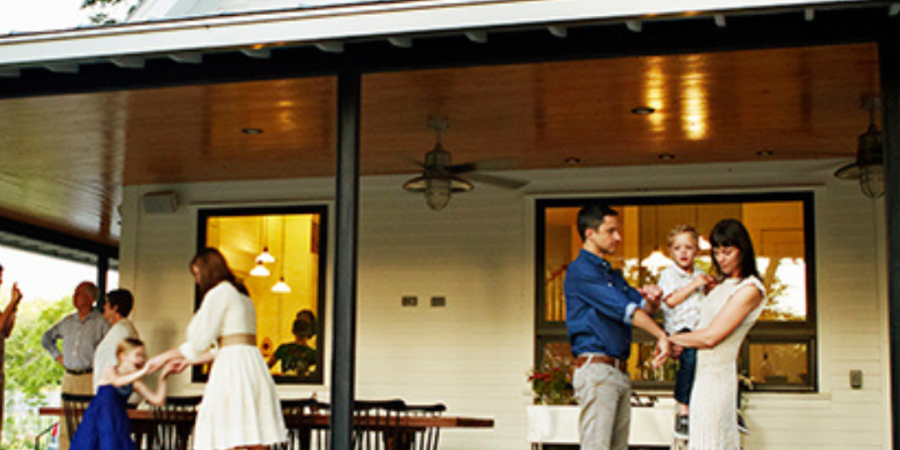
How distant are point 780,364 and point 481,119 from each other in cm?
338

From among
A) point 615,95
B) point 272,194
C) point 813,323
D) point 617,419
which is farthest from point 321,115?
point 813,323

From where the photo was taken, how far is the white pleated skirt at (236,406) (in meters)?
6.08

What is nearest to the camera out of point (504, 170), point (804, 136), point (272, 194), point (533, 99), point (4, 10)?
point (533, 99)

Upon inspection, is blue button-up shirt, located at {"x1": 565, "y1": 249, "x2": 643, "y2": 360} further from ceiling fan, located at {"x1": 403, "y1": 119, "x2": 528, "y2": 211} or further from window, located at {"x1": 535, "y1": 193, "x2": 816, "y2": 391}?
window, located at {"x1": 535, "y1": 193, "x2": 816, "y2": 391}

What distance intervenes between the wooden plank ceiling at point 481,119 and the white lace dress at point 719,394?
76.1 inches

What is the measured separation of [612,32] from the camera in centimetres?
551

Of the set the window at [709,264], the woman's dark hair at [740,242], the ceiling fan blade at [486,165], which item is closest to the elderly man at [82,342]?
the ceiling fan blade at [486,165]

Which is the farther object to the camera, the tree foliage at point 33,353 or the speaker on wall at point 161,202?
the tree foliage at point 33,353

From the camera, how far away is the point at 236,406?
6113 mm

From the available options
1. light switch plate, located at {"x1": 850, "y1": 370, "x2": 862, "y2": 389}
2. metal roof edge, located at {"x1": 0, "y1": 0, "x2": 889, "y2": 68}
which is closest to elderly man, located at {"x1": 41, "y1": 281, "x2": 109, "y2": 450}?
metal roof edge, located at {"x1": 0, "y1": 0, "x2": 889, "y2": 68}

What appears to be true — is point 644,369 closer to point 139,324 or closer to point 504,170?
point 504,170

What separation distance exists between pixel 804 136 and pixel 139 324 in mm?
6352

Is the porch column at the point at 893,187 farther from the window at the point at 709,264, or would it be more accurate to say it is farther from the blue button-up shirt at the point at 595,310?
the window at the point at 709,264

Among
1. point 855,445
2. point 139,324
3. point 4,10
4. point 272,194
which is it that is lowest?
point 855,445
